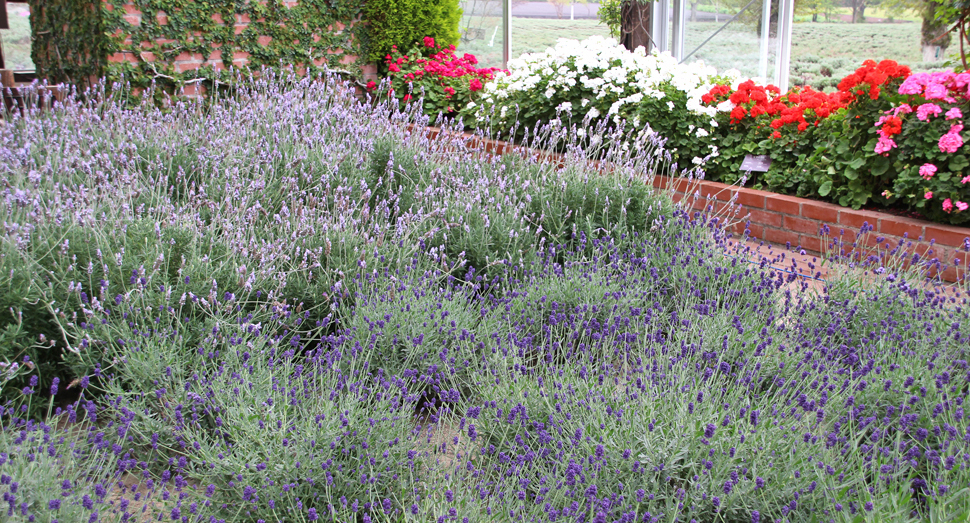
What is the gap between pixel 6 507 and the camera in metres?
1.58

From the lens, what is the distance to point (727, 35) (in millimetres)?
9773

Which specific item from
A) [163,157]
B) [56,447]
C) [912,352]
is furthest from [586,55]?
[56,447]

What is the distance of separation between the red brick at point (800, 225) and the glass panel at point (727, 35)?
5.84 meters

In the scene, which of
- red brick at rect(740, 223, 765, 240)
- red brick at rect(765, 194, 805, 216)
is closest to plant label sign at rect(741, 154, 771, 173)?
red brick at rect(765, 194, 805, 216)

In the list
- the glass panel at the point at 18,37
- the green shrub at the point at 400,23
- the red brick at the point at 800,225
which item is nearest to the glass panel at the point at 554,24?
the green shrub at the point at 400,23

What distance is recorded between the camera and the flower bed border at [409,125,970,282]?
3.77 meters

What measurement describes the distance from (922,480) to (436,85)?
258 inches

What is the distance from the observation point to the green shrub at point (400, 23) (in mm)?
8164

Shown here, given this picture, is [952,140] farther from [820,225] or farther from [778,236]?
[778,236]

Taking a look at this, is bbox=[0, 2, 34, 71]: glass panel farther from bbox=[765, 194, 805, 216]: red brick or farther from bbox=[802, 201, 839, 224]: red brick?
bbox=[802, 201, 839, 224]: red brick

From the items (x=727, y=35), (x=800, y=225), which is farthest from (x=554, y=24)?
(x=800, y=225)

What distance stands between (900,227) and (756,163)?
43.9 inches

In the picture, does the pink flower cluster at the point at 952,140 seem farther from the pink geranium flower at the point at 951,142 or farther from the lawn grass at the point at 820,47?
the lawn grass at the point at 820,47

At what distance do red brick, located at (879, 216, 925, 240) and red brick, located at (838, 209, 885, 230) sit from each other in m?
0.04
